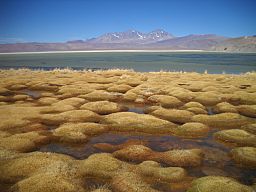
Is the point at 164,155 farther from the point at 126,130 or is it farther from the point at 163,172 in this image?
the point at 126,130

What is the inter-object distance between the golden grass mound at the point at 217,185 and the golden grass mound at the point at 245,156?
361cm

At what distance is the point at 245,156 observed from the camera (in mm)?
19250

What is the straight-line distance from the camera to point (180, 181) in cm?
1568

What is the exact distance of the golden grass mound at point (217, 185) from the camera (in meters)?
14.5

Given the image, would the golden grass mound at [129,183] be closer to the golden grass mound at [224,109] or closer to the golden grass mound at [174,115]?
the golden grass mound at [174,115]

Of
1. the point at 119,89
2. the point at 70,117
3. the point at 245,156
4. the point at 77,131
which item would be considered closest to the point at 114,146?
the point at 77,131

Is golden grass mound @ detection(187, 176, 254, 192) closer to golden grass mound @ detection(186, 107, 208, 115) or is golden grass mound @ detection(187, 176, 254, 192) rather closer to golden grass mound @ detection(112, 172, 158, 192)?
golden grass mound @ detection(112, 172, 158, 192)

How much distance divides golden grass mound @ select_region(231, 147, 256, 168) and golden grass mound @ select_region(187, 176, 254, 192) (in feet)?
11.8

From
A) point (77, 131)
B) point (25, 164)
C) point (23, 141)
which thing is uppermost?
point (25, 164)

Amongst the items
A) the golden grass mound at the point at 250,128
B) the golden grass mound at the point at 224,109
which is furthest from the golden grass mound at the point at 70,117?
the golden grass mound at the point at 224,109

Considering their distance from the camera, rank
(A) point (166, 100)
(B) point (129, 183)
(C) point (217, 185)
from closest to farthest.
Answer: (C) point (217, 185) < (B) point (129, 183) < (A) point (166, 100)

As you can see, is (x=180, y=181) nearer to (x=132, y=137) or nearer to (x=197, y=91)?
Answer: (x=132, y=137)

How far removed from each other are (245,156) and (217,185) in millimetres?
5593

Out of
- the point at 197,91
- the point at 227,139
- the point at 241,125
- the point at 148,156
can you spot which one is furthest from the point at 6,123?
the point at 197,91
